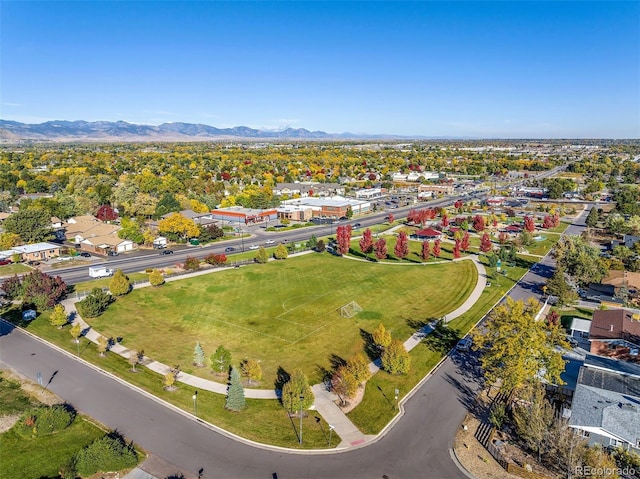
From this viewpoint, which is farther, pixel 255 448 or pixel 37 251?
pixel 37 251

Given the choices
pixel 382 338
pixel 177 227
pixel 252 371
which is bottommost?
pixel 252 371

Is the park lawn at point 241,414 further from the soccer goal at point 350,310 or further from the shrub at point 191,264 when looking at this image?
the shrub at point 191,264

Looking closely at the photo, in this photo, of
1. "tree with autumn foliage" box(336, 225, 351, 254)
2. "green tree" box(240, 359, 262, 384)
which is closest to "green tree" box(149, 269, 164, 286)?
"green tree" box(240, 359, 262, 384)

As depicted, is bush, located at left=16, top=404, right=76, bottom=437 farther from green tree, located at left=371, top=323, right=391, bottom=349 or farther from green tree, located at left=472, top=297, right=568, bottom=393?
green tree, located at left=472, top=297, right=568, bottom=393

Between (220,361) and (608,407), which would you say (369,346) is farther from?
(608,407)

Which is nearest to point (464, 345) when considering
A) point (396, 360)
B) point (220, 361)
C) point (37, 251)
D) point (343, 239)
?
point (396, 360)

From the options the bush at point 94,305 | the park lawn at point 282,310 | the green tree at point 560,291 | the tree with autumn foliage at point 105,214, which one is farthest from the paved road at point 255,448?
the tree with autumn foliage at point 105,214
